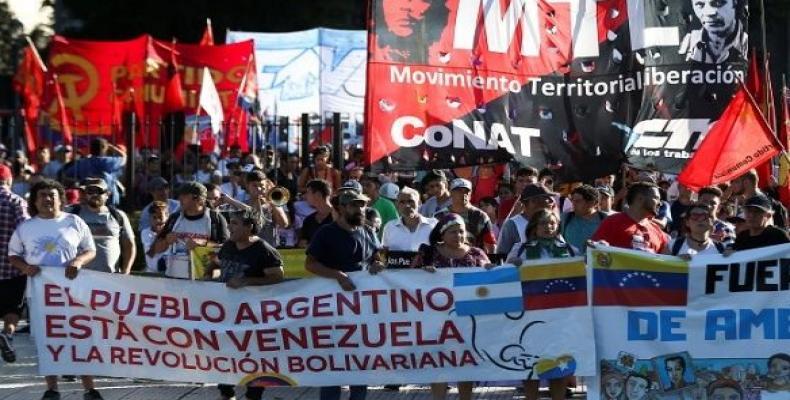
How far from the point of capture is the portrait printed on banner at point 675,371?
10.5 metres

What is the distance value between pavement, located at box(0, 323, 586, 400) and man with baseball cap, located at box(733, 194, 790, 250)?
5.62ft

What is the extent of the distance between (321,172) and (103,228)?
13.5 ft

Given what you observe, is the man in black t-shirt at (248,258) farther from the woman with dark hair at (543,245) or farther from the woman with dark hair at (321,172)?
the woman with dark hair at (321,172)

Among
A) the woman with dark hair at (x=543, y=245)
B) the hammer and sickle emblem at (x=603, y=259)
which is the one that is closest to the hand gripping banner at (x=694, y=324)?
the hammer and sickle emblem at (x=603, y=259)

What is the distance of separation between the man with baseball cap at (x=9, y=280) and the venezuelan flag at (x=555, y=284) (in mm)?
4070

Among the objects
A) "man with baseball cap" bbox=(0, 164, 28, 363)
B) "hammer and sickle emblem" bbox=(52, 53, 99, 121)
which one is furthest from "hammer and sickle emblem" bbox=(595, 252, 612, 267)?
"hammer and sickle emblem" bbox=(52, 53, 99, 121)

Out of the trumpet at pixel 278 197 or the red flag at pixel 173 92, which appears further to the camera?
the red flag at pixel 173 92

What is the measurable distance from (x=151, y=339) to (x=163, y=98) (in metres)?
14.9

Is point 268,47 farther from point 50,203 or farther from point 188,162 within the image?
point 50,203

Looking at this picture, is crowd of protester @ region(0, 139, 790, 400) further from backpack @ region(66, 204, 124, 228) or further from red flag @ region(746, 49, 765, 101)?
red flag @ region(746, 49, 765, 101)

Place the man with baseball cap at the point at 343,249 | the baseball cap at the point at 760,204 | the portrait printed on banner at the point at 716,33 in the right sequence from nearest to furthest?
1. the man with baseball cap at the point at 343,249
2. the baseball cap at the point at 760,204
3. the portrait printed on banner at the point at 716,33

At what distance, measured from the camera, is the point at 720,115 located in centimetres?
1252

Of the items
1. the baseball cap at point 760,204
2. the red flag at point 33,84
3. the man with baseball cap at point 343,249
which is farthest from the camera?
the red flag at point 33,84

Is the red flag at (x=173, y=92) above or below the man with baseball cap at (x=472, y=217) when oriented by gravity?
above
